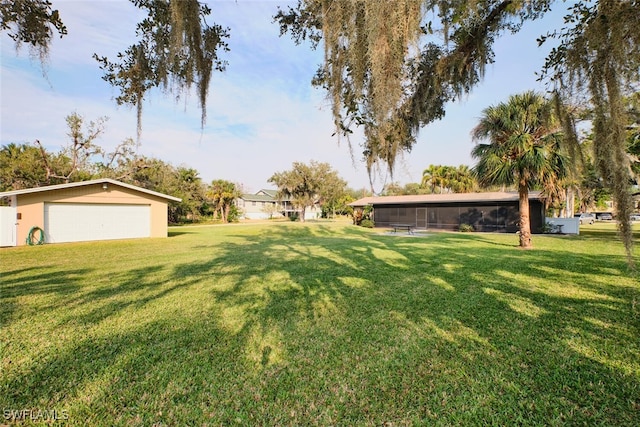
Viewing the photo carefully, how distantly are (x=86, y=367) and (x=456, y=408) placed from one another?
3.40 meters

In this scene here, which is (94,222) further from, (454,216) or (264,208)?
(264,208)

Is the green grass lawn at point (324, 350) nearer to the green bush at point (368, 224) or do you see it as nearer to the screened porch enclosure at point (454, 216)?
the screened porch enclosure at point (454, 216)

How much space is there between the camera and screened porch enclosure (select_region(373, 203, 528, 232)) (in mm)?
18344

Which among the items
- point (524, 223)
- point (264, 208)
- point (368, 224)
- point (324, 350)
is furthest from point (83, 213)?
point (264, 208)

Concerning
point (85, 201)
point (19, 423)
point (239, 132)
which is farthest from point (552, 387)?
point (85, 201)

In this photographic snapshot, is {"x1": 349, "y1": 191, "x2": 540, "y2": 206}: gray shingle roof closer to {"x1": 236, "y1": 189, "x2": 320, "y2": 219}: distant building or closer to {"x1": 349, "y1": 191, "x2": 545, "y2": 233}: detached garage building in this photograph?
{"x1": 349, "y1": 191, "x2": 545, "y2": 233}: detached garage building

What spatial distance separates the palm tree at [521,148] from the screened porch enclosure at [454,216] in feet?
27.3

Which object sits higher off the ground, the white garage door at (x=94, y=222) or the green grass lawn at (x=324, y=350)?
the white garage door at (x=94, y=222)

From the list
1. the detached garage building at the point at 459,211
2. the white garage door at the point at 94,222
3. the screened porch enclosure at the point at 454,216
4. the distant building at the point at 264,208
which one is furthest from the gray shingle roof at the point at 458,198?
the distant building at the point at 264,208

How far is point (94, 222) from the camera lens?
14.2 meters

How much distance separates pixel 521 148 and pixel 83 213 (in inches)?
798

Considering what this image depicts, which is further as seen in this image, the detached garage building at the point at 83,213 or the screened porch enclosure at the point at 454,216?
the screened porch enclosure at the point at 454,216

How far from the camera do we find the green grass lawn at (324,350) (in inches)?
83.4

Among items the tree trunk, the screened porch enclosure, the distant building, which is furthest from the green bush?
the distant building
